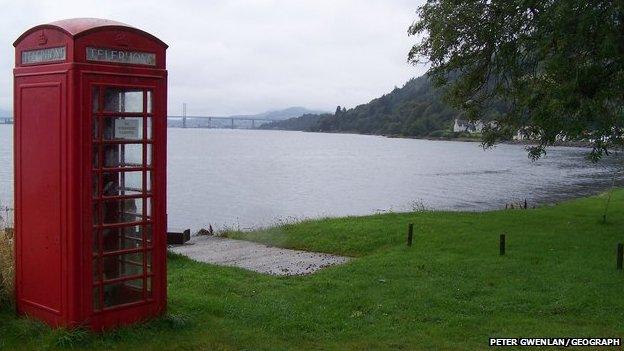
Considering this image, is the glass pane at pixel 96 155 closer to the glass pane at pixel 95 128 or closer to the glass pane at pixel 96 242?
the glass pane at pixel 95 128

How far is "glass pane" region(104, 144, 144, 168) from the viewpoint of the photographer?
6.54m

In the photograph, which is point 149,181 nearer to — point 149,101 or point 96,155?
point 96,155

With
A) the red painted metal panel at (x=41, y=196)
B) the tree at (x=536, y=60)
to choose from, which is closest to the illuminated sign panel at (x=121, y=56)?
the red painted metal panel at (x=41, y=196)

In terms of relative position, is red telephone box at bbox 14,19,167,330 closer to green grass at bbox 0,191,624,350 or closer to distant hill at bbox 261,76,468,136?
green grass at bbox 0,191,624,350

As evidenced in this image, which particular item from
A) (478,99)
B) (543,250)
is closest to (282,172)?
(478,99)

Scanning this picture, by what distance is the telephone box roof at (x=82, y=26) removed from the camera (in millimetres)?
6219

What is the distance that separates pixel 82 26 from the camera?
6.34 metres

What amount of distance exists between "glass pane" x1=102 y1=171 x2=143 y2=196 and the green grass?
4.55ft

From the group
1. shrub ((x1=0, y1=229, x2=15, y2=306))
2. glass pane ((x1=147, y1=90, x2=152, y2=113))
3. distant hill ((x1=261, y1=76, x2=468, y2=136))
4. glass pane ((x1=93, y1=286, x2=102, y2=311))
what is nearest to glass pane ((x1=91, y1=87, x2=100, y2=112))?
glass pane ((x1=147, y1=90, x2=152, y2=113))

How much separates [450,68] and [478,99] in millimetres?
2202

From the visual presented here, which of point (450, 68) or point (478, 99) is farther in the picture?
point (478, 99)

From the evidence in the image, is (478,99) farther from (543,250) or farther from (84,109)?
(84,109)

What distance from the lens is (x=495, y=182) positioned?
178 feet

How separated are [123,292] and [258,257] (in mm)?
6882
